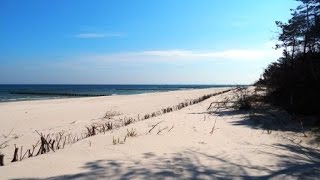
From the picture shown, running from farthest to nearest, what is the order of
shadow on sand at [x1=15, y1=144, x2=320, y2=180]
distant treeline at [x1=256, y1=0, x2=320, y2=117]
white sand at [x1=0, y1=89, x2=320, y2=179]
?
1. distant treeline at [x1=256, y1=0, x2=320, y2=117]
2. white sand at [x1=0, y1=89, x2=320, y2=179]
3. shadow on sand at [x1=15, y1=144, x2=320, y2=180]

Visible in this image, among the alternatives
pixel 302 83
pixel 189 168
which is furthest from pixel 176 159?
pixel 302 83

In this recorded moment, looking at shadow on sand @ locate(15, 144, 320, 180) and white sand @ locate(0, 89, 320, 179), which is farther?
white sand @ locate(0, 89, 320, 179)

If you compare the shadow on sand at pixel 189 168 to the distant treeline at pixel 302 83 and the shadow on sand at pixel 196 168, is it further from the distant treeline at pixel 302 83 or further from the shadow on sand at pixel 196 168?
the distant treeline at pixel 302 83

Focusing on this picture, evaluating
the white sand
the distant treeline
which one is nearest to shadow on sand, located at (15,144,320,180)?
the white sand

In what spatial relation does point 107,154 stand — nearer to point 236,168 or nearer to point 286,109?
point 236,168

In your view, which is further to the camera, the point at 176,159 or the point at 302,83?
the point at 302,83

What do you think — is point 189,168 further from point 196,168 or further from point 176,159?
point 176,159

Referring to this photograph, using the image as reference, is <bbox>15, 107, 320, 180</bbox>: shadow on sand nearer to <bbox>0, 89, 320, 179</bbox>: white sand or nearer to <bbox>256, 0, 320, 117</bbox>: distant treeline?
<bbox>0, 89, 320, 179</bbox>: white sand

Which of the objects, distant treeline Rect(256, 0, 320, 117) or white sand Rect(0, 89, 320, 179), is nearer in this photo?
white sand Rect(0, 89, 320, 179)

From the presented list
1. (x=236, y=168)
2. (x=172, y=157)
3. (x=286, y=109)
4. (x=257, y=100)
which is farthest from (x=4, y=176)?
(x=257, y=100)

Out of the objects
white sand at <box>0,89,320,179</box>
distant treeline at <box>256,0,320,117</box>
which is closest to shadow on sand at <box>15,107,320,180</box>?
white sand at <box>0,89,320,179</box>

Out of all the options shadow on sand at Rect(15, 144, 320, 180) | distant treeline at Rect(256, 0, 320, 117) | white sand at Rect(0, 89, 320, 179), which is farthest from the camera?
distant treeline at Rect(256, 0, 320, 117)

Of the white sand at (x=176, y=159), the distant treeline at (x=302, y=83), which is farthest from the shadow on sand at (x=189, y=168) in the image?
the distant treeline at (x=302, y=83)

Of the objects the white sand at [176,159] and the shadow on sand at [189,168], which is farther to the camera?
the white sand at [176,159]
